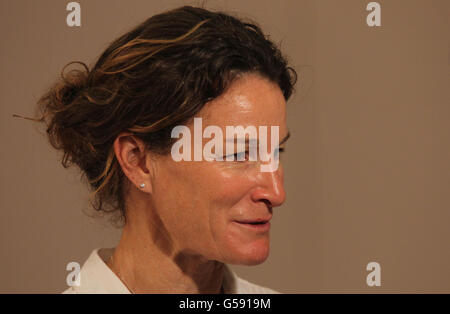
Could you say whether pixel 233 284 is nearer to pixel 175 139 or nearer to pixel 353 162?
pixel 175 139

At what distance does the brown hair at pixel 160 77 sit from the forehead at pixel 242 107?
0.02 metres

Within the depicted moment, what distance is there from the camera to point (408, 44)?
6.59 feet

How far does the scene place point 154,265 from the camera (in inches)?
55.9

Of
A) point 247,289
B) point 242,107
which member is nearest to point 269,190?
point 242,107

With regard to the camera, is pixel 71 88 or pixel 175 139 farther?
pixel 71 88

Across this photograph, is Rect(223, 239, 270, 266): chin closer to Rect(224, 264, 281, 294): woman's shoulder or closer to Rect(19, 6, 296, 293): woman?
Rect(19, 6, 296, 293): woman

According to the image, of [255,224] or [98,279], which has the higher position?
[255,224]

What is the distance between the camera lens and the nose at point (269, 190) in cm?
130

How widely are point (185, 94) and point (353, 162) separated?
3.20ft

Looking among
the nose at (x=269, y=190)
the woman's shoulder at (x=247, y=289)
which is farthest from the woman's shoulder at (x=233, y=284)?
the nose at (x=269, y=190)

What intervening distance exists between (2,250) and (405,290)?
1.35 meters

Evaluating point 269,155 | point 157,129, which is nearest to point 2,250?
point 157,129

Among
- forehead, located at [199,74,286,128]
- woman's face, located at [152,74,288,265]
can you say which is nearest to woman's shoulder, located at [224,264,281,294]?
woman's face, located at [152,74,288,265]

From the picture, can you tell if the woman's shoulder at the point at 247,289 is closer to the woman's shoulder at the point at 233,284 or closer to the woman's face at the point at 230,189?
the woman's shoulder at the point at 233,284
